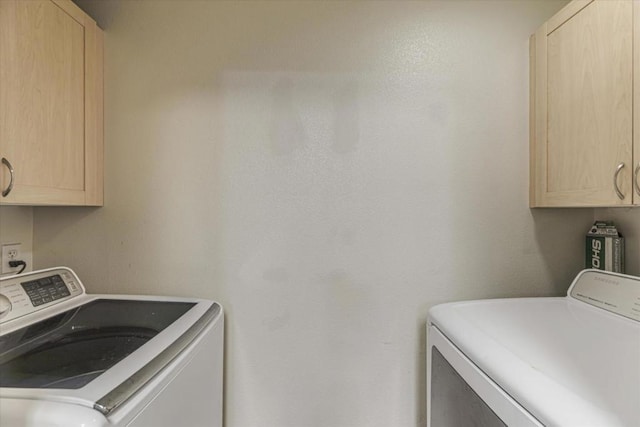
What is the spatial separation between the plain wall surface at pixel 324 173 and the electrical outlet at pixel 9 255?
41 centimetres

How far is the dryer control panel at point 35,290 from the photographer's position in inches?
38.2

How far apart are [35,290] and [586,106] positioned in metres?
1.81

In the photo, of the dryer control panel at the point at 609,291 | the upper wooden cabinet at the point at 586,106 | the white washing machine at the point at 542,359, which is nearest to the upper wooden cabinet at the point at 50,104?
the white washing machine at the point at 542,359

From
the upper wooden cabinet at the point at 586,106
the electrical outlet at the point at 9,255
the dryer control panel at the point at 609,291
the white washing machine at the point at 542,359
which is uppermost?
the upper wooden cabinet at the point at 586,106

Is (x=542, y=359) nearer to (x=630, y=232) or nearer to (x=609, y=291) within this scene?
(x=609, y=291)

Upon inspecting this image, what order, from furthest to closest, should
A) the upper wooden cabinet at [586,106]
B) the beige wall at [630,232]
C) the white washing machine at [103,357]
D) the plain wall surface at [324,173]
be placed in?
the plain wall surface at [324,173], the beige wall at [630,232], the upper wooden cabinet at [586,106], the white washing machine at [103,357]

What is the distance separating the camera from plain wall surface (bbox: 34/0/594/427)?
4.31 ft

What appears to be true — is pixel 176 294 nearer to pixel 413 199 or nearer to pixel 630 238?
pixel 413 199

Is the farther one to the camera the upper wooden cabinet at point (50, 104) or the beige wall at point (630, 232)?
the beige wall at point (630, 232)

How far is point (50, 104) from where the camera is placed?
3.55ft

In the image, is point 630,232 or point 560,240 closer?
point 630,232

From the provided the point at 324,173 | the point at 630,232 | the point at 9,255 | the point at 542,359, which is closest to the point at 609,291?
Result: the point at 630,232

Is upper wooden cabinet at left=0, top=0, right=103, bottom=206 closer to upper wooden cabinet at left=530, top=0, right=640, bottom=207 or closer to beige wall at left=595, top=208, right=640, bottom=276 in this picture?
upper wooden cabinet at left=530, top=0, right=640, bottom=207

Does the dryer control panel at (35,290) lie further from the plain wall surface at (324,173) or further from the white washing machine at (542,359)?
the white washing machine at (542,359)
